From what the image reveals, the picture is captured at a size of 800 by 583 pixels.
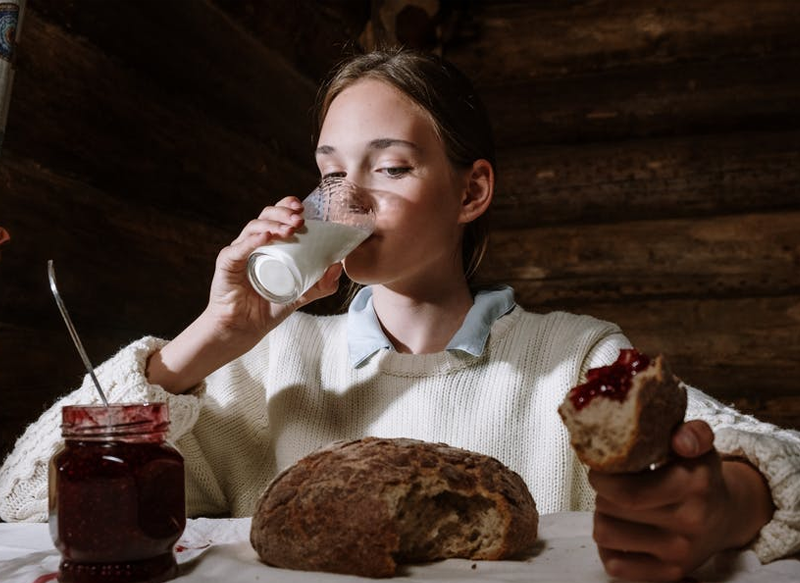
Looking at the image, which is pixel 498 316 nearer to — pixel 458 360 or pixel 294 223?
pixel 458 360

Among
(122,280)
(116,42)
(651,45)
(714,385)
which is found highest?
(651,45)

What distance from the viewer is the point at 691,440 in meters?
0.75

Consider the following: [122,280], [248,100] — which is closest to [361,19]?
[248,100]

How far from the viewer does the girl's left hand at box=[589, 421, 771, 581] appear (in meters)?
0.75

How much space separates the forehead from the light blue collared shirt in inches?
12.6

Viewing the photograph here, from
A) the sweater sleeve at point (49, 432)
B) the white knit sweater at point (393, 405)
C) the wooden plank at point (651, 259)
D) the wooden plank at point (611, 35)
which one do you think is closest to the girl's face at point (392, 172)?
the white knit sweater at point (393, 405)

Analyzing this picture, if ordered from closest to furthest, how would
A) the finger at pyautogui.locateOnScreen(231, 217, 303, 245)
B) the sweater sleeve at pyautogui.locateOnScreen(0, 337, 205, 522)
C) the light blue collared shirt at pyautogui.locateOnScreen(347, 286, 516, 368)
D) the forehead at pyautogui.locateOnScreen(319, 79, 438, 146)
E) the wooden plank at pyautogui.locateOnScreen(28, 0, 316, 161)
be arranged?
the finger at pyautogui.locateOnScreen(231, 217, 303, 245), the sweater sleeve at pyautogui.locateOnScreen(0, 337, 205, 522), the forehead at pyautogui.locateOnScreen(319, 79, 438, 146), the light blue collared shirt at pyautogui.locateOnScreen(347, 286, 516, 368), the wooden plank at pyautogui.locateOnScreen(28, 0, 316, 161)

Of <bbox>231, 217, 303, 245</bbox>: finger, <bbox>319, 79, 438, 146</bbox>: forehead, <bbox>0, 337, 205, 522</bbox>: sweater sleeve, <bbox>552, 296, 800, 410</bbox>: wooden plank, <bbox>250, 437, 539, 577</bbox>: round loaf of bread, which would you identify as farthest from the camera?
<bbox>552, 296, 800, 410</bbox>: wooden plank

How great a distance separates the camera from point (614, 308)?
2.98 m

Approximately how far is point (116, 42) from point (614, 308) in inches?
77.7

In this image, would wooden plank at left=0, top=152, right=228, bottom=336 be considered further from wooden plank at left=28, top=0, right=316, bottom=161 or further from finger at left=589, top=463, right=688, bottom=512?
finger at left=589, top=463, right=688, bottom=512

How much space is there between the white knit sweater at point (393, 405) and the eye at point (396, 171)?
326mm

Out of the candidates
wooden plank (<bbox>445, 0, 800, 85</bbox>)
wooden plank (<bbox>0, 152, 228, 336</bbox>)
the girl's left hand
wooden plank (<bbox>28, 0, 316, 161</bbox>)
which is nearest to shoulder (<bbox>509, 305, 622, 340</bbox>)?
the girl's left hand

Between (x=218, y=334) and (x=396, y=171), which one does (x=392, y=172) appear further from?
(x=218, y=334)
